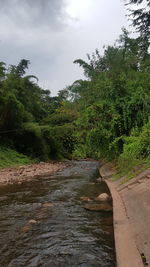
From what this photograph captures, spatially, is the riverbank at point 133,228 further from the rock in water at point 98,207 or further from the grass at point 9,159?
the grass at point 9,159

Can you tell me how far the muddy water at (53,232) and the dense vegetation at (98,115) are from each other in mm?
2971

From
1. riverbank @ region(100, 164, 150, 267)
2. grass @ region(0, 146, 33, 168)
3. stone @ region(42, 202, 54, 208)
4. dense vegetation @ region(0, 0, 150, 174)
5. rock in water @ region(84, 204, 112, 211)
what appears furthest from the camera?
grass @ region(0, 146, 33, 168)

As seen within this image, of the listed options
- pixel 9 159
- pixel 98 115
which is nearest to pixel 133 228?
pixel 98 115

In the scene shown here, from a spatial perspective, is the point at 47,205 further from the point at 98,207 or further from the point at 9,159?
the point at 9,159

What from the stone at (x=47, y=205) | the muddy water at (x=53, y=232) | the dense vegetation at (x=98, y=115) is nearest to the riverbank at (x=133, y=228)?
Result: the muddy water at (x=53, y=232)

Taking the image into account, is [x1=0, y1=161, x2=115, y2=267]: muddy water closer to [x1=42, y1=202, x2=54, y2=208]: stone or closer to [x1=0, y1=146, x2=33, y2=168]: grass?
[x1=42, y1=202, x2=54, y2=208]: stone

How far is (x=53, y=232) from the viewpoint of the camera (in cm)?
405

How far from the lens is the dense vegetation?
398 inches

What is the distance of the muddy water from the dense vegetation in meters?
2.97

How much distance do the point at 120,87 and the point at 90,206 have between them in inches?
263

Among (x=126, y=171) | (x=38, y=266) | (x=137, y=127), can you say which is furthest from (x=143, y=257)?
(x=137, y=127)

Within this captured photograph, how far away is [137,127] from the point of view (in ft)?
32.2

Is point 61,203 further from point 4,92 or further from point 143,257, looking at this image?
point 4,92

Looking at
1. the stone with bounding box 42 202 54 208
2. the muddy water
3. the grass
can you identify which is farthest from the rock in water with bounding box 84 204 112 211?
the grass
